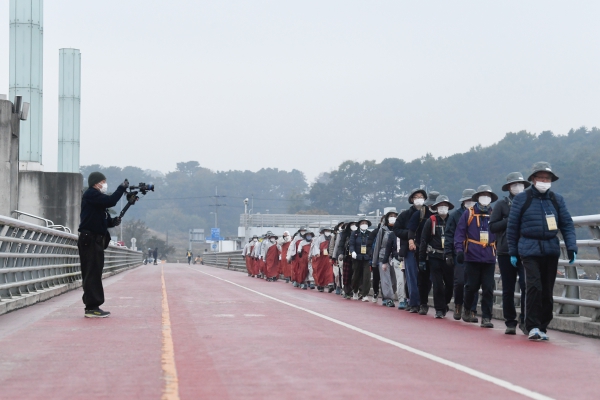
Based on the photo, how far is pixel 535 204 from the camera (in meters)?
12.1

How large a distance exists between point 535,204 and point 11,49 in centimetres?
3511

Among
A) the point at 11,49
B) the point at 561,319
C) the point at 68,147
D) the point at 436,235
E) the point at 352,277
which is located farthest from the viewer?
the point at 68,147

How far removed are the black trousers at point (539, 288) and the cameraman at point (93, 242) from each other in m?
6.33

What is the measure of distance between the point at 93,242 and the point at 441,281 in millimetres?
5807

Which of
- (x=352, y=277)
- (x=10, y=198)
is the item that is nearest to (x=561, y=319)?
(x=352, y=277)

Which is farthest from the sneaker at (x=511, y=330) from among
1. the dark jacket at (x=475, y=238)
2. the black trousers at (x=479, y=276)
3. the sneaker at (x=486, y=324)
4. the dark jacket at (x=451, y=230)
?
the dark jacket at (x=451, y=230)

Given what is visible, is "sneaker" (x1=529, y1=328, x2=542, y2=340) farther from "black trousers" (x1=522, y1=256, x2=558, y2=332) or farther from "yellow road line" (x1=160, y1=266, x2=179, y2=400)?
"yellow road line" (x1=160, y1=266, x2=179, y2=400)

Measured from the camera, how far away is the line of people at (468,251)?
39.4 ft

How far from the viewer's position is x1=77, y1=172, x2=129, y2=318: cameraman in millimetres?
14438

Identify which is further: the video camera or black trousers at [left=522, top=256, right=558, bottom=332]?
the video camera

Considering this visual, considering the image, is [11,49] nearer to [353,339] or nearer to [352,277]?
[352,277]

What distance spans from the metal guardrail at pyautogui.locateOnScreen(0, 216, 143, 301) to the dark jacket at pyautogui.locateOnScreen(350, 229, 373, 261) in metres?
6.97

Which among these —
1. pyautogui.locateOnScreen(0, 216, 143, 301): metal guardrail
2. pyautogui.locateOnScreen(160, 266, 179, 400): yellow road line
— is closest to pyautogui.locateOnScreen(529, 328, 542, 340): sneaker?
pyautogui.locateOnScreen(160, 266, 179, 400): yellow road line

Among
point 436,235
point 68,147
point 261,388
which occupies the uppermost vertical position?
point 68,147
